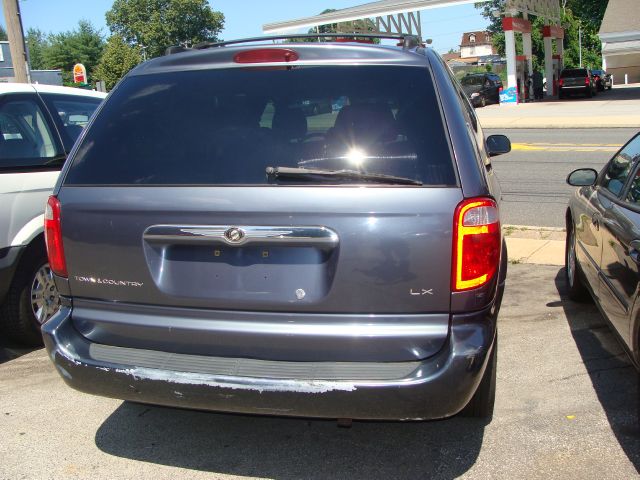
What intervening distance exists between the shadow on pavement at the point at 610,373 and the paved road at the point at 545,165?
132 inches

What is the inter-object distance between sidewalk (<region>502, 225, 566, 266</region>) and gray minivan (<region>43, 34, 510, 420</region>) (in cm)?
374

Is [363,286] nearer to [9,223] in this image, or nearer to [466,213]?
[466,213]

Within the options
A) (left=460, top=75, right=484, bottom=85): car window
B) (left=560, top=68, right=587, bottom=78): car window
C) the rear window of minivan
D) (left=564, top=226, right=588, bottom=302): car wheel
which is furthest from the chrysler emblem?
(left=560, top=68, right=587, bottom=78): car window

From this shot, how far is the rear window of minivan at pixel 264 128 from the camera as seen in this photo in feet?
9.23

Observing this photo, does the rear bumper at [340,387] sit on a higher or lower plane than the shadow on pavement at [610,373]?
higher

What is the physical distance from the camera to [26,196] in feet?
15.3

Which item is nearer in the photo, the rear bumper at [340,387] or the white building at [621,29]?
the rear bumper at [340,387]

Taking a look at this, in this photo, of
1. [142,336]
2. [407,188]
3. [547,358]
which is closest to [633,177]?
[547,358]

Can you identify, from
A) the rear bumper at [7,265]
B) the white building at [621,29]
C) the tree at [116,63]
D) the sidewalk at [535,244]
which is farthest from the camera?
the tree at [116,63]

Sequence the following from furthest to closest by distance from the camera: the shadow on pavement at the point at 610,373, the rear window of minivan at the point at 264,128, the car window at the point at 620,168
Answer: the car window at the point at 620,168 → the shadow on pavement at the point at 610,373 → the rear window of minivan at the point at 264,128

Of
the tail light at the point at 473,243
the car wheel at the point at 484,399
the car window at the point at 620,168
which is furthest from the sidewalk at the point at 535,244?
the tail light at the point at 473,243

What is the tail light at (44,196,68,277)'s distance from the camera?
3.09 meters

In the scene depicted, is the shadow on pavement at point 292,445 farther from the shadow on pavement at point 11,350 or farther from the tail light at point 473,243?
the shadow on pavement at point 11,350

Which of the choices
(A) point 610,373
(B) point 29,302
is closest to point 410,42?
(A) point 610,373
